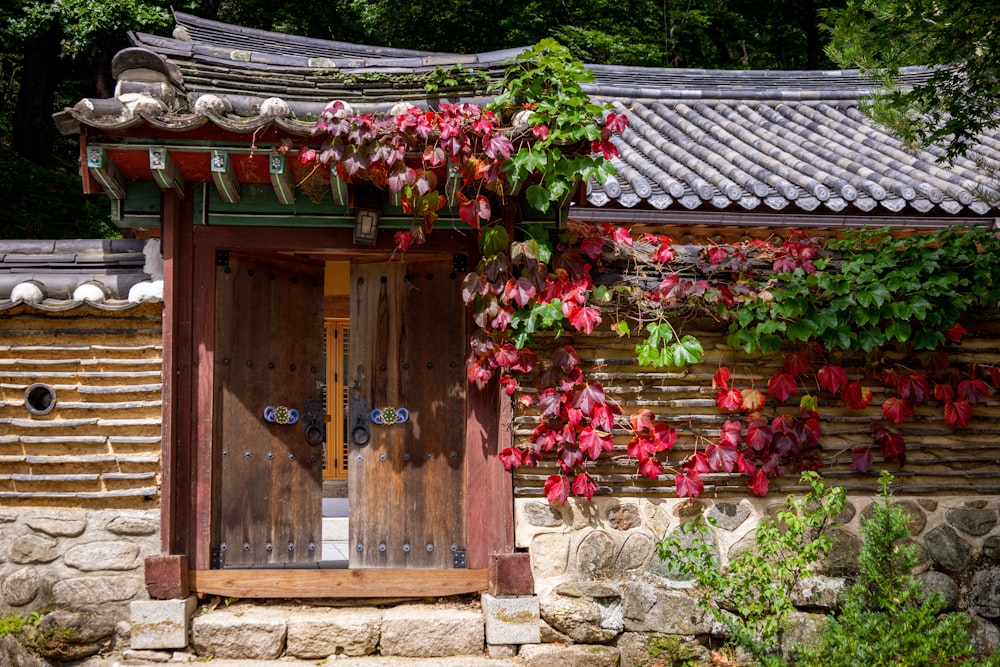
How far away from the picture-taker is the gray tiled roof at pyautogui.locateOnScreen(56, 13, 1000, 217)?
4.69m

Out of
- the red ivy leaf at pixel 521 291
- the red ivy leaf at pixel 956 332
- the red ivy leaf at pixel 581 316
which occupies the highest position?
the red ivy leaf at pixel 521 291

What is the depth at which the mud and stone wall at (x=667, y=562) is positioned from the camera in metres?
4.86

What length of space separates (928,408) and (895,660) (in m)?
1.77

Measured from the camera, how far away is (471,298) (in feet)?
15.9

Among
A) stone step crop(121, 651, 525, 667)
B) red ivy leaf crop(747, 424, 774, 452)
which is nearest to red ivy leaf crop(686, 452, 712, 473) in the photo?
red ivy leaf crop(747, 424, 774, 452)

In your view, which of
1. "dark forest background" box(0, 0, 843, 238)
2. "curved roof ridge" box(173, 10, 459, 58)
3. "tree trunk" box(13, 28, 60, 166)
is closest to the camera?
"curved roof ridge" box(173, 10, 459, 58)

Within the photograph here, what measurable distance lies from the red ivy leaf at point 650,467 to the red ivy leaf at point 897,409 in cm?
144

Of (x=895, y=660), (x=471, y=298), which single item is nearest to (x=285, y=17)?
(x=471, y=298)

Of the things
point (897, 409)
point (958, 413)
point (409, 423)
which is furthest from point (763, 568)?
point (409, 423)

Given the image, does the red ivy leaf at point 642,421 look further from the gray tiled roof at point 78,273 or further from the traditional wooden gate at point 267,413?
the gray tiled roof at point 78,273

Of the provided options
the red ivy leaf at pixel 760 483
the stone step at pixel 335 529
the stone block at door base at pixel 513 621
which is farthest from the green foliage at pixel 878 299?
the stone step at pixel 335 529

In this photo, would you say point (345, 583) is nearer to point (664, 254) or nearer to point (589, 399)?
point (589, 399)

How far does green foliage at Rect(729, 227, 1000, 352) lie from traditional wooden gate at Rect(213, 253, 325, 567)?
2733mm

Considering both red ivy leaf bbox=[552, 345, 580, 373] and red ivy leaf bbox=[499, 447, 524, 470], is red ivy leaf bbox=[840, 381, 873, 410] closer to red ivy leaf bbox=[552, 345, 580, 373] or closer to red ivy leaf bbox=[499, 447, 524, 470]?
red ivy leaf bbox=[552, 345, 580, 373]
